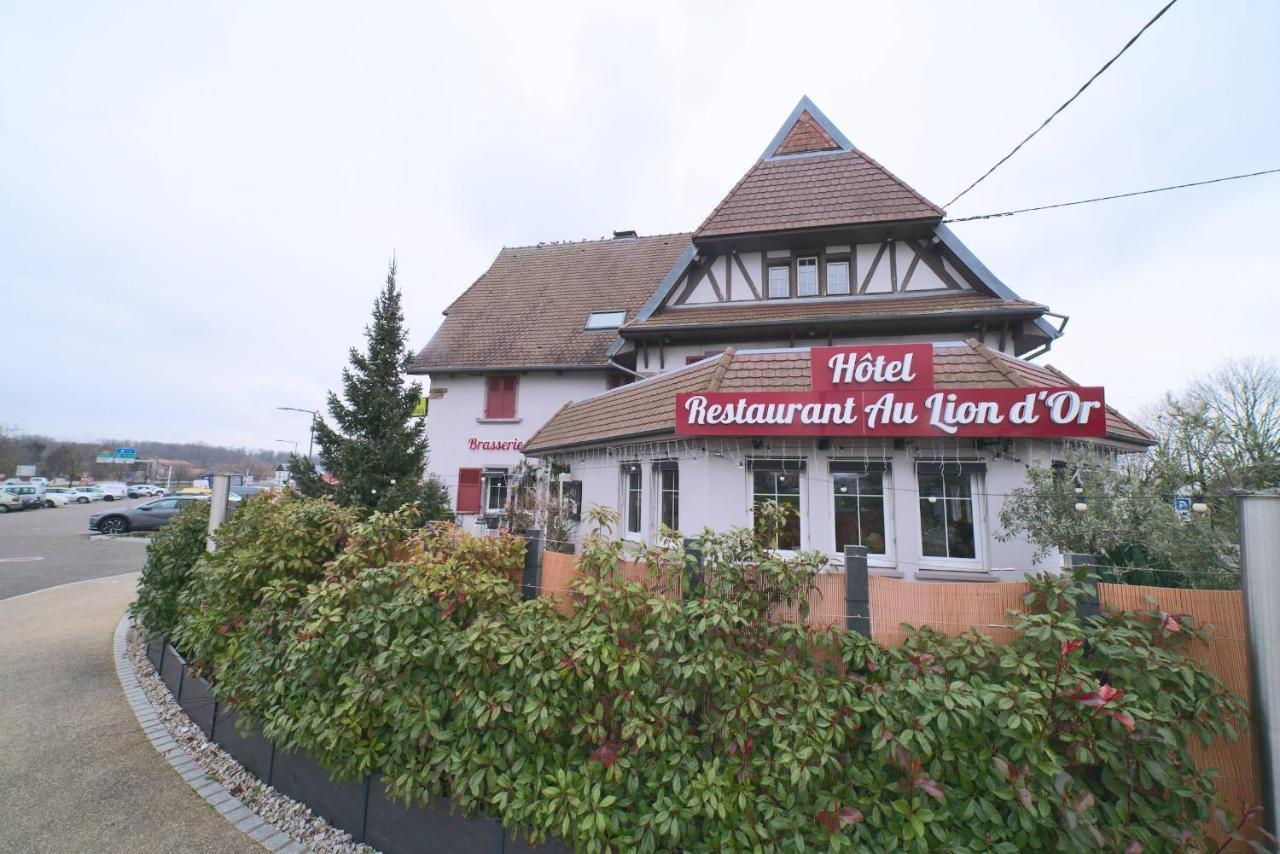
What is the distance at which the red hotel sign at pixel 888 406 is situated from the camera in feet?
19.0

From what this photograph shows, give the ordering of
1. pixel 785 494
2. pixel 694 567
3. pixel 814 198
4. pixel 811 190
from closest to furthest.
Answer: pixel 694 567, pixel 785 494, pixel 814 198, pixel 811 190

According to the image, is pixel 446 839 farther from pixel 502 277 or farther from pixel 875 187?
pixel 502 277

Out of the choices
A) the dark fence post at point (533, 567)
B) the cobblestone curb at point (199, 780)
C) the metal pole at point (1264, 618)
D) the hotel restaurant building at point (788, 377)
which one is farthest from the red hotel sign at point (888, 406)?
A: the cobblestone curb at point (199, 780)

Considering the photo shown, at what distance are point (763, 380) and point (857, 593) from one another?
4.20 meters

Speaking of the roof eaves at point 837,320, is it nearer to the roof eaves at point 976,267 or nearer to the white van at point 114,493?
the roof eaves at point 976,267

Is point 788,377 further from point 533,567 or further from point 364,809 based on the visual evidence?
point 364,809

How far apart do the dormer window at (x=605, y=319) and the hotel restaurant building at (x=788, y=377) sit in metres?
0.12

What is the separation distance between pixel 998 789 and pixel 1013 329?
10.7m

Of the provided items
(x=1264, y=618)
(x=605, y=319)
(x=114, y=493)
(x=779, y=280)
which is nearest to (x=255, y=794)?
(x=1264, y=618)

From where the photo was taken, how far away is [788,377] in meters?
7.35

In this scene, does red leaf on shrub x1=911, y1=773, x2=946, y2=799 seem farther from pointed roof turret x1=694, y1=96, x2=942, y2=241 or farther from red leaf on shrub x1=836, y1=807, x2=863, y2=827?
pointed roof turret x1=694, y1=96, x2=942, y2=241

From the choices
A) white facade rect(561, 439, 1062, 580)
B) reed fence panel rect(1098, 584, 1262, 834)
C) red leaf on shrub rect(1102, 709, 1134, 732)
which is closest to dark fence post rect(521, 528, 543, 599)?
white facade rect(561, 439, 1062, 580)

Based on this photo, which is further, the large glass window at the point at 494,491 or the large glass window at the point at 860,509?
the large glass window at the point at 494,491

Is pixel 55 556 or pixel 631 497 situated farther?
pixel 55 556
